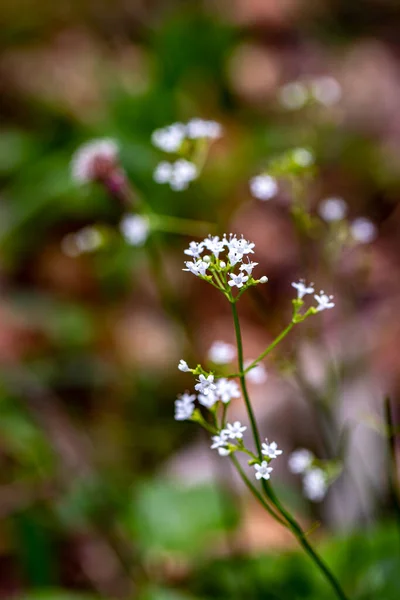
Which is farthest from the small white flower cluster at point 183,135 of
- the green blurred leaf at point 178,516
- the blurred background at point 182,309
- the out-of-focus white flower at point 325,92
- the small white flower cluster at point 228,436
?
the green blurred leaf at point 178,516

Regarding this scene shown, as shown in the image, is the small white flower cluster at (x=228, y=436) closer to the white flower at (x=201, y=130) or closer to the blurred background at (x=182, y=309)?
the blurred background at (x=182, y=309)

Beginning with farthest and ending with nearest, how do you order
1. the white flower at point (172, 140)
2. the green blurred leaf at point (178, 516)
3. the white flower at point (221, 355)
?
the green blurred leaf at point (178, 516) → the white flower at point (172, 140) → the white flower at point (221, 355)

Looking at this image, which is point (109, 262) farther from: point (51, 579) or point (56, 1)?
point (56, 1)

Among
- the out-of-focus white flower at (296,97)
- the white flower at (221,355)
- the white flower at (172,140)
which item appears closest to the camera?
the white flower at (221,355)

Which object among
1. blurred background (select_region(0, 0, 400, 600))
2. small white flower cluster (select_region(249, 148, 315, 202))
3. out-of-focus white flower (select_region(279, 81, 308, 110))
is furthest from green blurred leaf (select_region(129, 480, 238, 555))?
out-of-focus white flower (select_region(279, 81, 308, 110))

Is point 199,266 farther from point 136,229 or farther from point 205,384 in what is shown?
point 136,229

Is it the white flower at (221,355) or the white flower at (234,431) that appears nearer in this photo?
the white flower at (234,431)

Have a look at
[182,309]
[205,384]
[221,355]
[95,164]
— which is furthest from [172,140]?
[182,309]

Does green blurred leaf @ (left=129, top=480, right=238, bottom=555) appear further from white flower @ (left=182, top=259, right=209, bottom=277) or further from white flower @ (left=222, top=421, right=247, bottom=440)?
white flower @ (left=182, top=259, right=209, bottom=277)

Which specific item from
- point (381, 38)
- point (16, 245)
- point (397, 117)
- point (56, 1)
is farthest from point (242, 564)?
point (56, 1)
